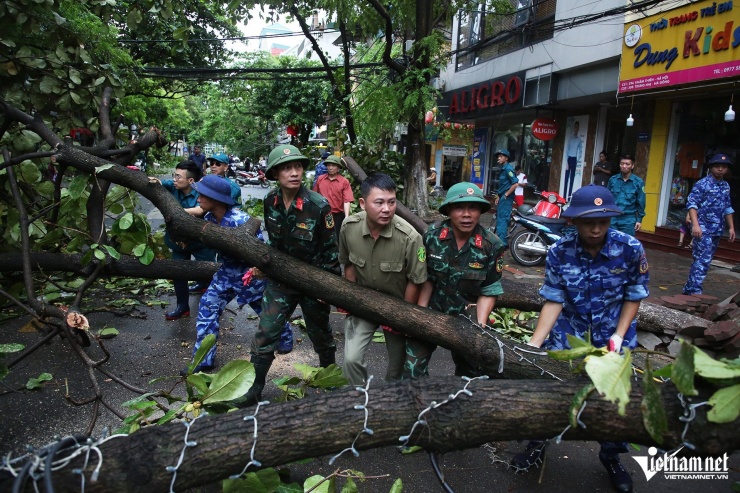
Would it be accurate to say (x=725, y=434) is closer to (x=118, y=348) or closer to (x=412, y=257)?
(x=412, y=257)

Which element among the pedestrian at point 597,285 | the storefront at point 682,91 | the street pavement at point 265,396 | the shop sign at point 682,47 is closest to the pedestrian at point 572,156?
the storefront at point 682,91

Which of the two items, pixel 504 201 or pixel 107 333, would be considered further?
pixel 504 201

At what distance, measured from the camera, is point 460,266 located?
3.10 metres

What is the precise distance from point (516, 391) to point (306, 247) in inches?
80.1

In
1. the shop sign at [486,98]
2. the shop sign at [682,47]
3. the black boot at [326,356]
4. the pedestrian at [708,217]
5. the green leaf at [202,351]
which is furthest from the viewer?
the shop sign at [486,98]

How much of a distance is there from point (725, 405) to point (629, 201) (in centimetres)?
580

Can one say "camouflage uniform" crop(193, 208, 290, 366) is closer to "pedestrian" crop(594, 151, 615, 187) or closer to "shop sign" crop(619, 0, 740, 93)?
"pedestrian" crop(594, 151, 615, 187)

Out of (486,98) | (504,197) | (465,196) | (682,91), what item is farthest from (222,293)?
(486,98)

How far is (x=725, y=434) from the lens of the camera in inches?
64.2

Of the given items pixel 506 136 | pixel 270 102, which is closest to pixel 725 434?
pixel 506 136

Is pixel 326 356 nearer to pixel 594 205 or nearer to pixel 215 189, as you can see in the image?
pixel 215 189

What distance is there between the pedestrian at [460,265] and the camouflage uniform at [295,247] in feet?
2.62

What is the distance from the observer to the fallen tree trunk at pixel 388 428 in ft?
5.39

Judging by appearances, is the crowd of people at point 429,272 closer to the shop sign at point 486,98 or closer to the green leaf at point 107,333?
the green leaf at point 107,333
